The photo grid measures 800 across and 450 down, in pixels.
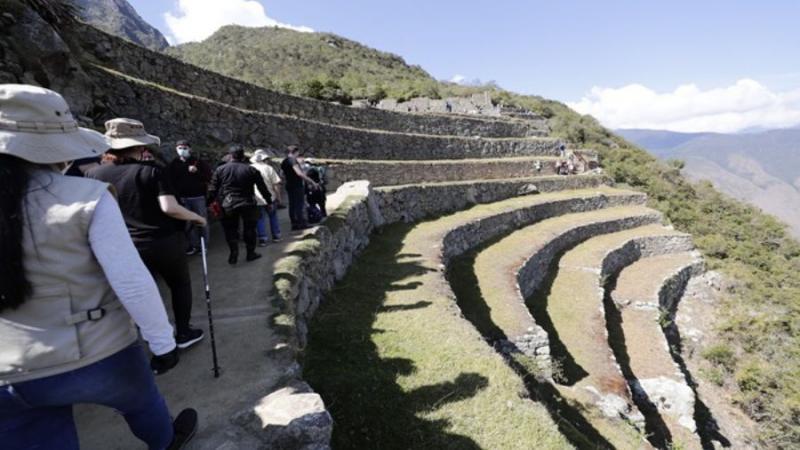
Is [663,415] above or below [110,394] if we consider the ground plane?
below

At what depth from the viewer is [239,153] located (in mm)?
5668

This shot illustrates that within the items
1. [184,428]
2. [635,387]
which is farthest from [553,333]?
[184,428]

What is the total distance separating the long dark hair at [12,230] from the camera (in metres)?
1.45

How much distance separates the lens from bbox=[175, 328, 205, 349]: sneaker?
3.75 m

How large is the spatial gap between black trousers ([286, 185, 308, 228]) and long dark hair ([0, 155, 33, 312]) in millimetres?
5893

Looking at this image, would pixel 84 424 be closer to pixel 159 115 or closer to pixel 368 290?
pixel 368 290

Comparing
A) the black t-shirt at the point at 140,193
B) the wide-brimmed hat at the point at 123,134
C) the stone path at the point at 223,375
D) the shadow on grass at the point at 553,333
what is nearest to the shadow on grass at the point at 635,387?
the shadow on grass at the point at 553,333

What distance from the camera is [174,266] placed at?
3.40m

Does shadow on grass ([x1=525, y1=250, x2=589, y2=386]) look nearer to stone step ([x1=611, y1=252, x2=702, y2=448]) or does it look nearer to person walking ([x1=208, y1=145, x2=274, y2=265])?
Answer: stone step ([x1=611, y1=252, x2=702, y2=448])

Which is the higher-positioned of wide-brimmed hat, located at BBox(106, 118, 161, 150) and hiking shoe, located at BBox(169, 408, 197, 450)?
wide-brimmed hat, located at BBox(106, 118, 161, 150)

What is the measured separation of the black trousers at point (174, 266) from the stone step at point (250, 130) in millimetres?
4986

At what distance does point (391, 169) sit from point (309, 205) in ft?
22.9

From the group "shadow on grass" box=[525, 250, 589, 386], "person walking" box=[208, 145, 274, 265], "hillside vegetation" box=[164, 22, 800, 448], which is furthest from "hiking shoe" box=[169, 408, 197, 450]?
"hillside vegetation" box=[164, 22, 800, 448]

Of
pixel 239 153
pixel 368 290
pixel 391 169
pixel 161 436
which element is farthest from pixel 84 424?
pixel 391 169
